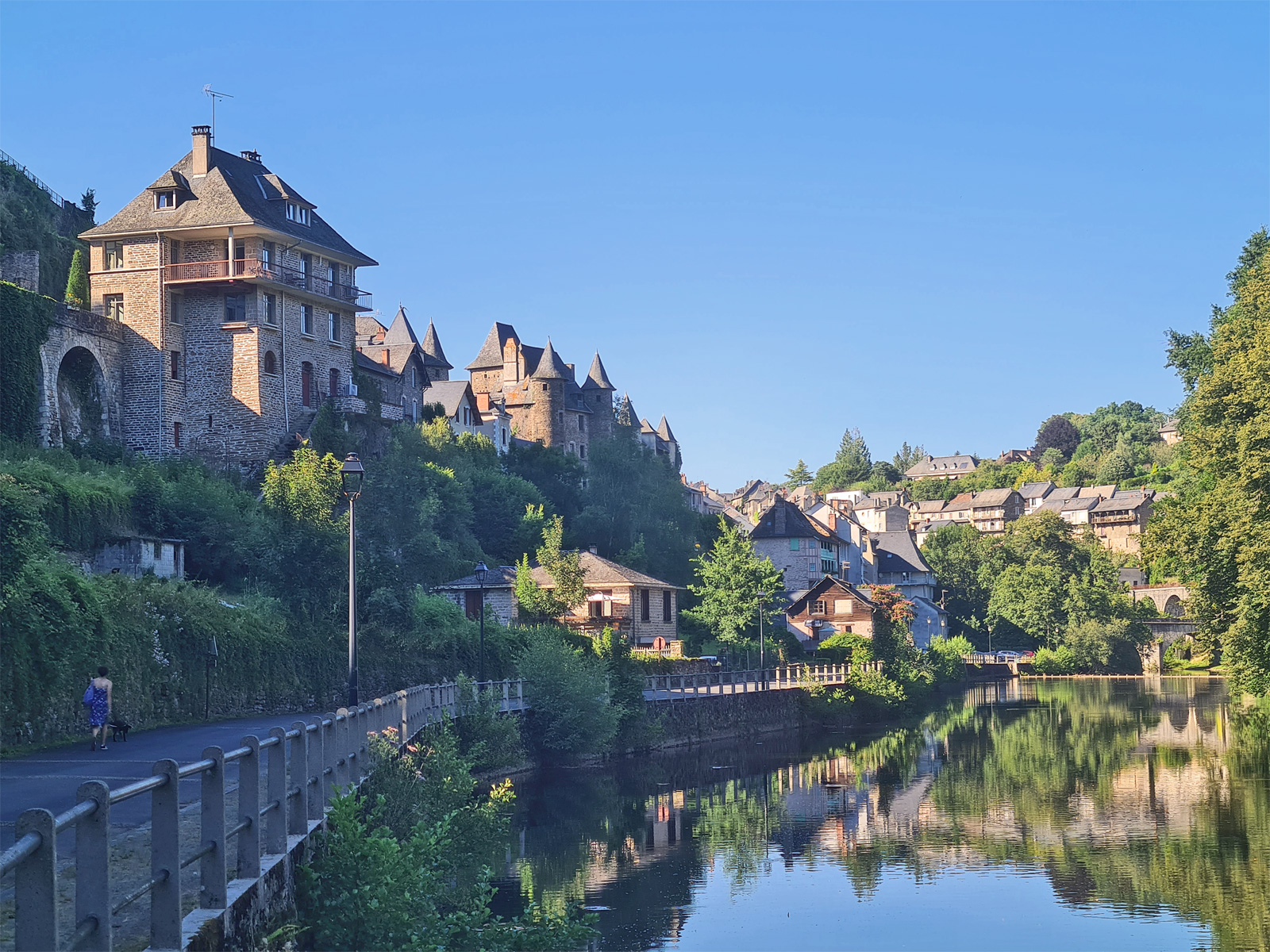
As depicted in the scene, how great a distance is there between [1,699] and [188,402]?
40118mm

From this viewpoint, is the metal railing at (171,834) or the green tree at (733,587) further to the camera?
the green tree at (733,587)

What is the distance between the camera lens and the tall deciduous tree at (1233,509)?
38156mm

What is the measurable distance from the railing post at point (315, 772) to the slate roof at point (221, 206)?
48.6m

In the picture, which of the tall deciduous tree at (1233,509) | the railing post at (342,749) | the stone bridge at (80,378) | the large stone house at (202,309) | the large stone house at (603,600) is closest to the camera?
the railing post at (342,749)

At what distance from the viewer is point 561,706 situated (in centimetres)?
4638

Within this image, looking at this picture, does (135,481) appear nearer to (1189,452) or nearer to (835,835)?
(835,835)

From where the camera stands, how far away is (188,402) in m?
61.5

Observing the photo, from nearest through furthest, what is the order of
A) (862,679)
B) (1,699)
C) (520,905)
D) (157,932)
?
(157,932), (1,699), (520,905), (862,679)

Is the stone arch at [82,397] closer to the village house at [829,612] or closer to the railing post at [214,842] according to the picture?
the village house at [829,612]

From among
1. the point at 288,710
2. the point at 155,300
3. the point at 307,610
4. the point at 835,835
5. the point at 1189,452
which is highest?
the point at 155,300

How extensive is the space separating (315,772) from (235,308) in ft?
164

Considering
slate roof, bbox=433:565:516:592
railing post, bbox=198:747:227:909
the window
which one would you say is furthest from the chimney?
railing post, bbox=198:747:227:909

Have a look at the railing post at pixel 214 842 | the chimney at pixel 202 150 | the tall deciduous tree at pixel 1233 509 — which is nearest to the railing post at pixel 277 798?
the railing post at pixel 214 842

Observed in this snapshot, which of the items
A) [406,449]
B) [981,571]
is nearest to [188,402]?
[406,449]
